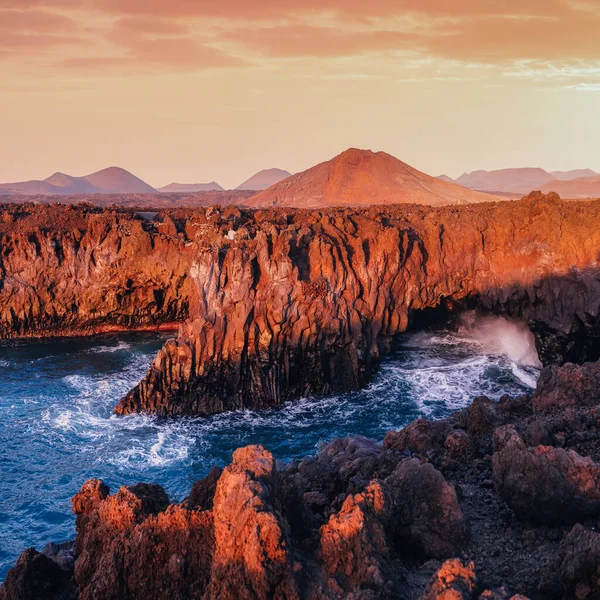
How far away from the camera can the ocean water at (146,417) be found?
2692cm

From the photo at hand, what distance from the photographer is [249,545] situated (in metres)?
9.59

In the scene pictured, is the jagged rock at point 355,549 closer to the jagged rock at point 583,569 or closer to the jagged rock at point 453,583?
the jagged rock at point 453,583

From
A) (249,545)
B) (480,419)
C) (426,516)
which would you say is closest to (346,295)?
(480,419)

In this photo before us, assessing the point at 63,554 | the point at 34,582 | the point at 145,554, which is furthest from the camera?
the point at 63,554

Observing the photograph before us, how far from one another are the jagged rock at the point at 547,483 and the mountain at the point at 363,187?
353 ft

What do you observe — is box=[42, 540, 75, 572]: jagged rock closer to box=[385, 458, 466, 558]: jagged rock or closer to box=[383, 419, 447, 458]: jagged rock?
box=[385, 458, 466, 558]: jagged rock

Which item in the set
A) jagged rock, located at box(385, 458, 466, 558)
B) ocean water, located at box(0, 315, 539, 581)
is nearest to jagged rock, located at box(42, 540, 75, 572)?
ocean water, located at box(0, 315, 539, 581)

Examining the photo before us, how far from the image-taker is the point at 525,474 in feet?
43.3

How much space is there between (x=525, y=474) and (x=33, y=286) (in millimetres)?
49180

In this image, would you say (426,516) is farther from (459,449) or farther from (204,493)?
(459,449)

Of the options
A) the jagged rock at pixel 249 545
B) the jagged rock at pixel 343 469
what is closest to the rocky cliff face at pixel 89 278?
the jagged rock at pixel 343 469

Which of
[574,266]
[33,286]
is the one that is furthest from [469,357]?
[33,286]

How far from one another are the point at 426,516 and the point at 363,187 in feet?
406

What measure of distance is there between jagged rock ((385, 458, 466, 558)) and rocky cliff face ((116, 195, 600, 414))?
2345 centimetres
